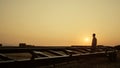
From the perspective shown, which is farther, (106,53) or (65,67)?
(106,53)

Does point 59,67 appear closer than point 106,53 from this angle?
Yes

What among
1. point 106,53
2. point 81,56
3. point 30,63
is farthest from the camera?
point 106,53

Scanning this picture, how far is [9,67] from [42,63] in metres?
1.84

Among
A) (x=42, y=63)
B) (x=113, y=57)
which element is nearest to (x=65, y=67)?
(x=42, y=63)

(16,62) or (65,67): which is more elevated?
(16,62)

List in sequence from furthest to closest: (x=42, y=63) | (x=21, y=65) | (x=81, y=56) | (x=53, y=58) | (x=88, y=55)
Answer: (x=88, y=55), (x=81, y=56), (x=53, y=58), (x=42, y=63), (x=21, y=65)

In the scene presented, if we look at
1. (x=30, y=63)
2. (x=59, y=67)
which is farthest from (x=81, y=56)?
(x=30, y=63)

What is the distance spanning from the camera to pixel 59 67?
32.6 ft

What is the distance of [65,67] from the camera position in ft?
32.8

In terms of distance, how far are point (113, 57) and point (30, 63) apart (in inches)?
443

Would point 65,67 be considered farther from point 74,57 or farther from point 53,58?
point 53,58

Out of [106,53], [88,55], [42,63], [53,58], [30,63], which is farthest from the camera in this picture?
[106,53]

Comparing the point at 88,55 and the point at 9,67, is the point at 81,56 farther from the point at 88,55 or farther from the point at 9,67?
the point at 9,67

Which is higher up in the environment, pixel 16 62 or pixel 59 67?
pixel 16 62
